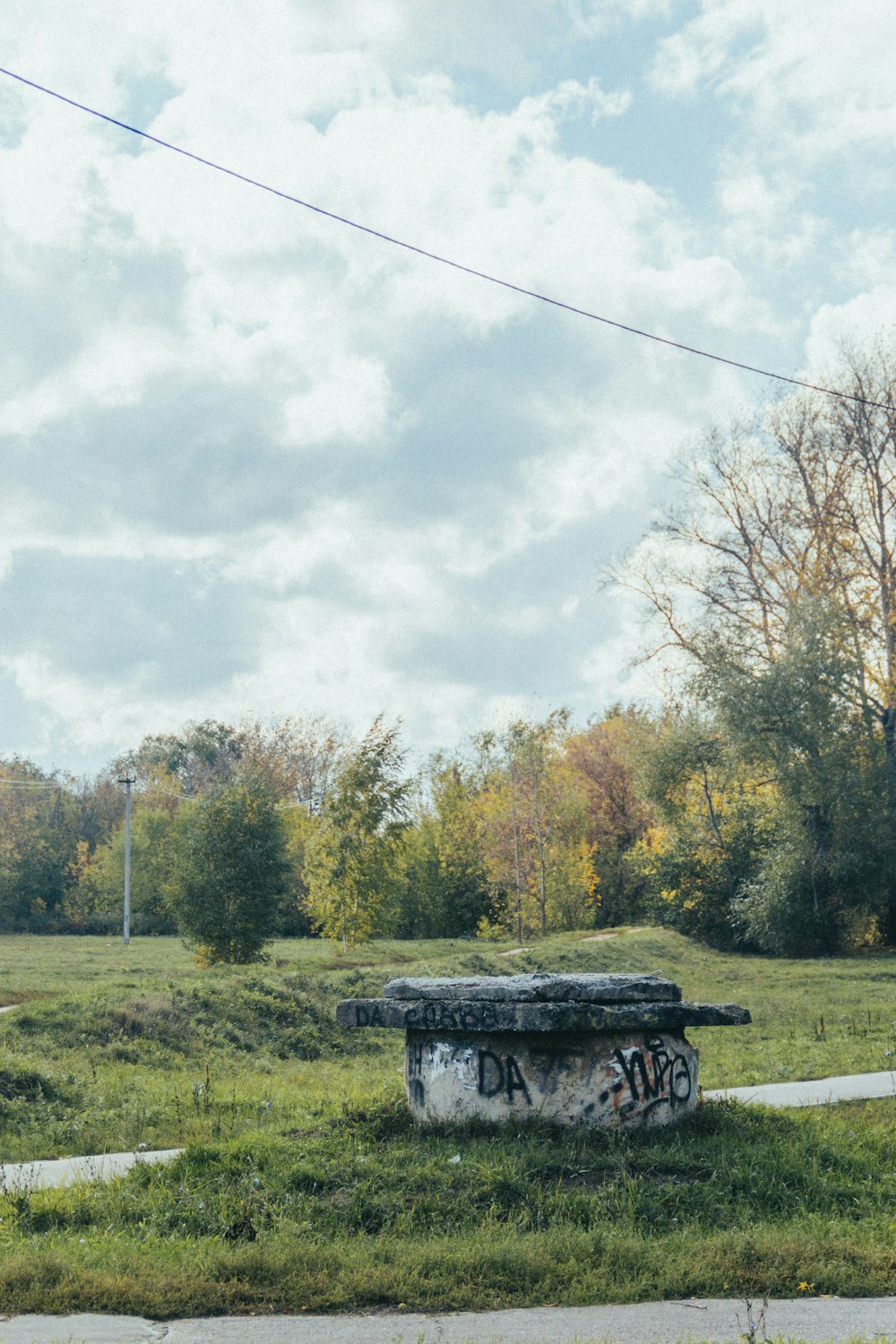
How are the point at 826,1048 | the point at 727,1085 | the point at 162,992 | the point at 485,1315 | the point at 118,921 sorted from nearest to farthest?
the point at 485,1315
the point at 727,1085
the point at 826,1048
the point at 162,992
the point at 118,921

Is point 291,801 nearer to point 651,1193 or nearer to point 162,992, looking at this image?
point 162,992

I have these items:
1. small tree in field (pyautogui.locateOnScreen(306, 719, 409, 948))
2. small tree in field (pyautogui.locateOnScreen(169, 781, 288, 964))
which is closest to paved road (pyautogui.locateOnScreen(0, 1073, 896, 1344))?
small tree in field (pyautogui.locateOnScreen(169, 781, 288, 964))

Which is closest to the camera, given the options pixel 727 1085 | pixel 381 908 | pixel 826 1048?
pixel 727 1085

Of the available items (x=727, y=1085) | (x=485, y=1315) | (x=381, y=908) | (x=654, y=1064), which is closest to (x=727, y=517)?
(x=381, y=908)

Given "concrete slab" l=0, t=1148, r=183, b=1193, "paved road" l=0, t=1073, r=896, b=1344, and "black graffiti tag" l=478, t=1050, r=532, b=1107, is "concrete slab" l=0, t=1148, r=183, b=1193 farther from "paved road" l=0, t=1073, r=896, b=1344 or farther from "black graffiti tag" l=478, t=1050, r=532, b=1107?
"paved road" l=0, t=1073, r=896, b=1344

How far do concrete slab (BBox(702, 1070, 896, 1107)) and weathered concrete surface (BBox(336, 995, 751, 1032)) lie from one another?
1.70 meters

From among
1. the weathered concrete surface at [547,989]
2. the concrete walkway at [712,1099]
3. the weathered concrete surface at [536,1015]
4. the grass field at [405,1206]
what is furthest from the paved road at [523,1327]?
the weathered concrete surface at [547,989]

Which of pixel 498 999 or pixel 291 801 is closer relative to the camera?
pixel 498 999

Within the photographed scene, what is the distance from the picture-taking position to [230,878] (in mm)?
25062

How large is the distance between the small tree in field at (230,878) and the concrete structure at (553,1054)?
17478mm

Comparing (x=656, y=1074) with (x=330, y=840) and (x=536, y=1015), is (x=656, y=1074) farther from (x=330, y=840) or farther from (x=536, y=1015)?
(x=330, y=840)

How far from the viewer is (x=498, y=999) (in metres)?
8.10

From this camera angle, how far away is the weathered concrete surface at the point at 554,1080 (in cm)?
781

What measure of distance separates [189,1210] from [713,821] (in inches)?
1255
